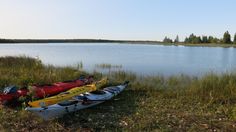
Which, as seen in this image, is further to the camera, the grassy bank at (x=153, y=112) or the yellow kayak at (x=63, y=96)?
the yellow kayak at (x=63, y=96)

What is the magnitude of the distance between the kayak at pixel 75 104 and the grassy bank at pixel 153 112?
15 cm

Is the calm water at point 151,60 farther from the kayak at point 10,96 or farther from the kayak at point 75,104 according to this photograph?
the kayak at point 10,96

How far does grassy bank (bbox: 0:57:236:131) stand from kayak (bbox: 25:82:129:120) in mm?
148

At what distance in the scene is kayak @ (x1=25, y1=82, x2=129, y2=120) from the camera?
7367 millimetres

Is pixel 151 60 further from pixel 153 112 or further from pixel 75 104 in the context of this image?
pixel 75 104

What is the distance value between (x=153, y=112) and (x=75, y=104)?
2.09 m

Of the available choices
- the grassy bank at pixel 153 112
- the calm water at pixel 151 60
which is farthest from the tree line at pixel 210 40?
the grassy bank at pixel 153 112

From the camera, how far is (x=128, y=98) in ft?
34.8

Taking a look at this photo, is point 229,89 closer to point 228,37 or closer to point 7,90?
point 7,90

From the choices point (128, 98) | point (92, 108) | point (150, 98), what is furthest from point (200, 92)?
point (92, 108)

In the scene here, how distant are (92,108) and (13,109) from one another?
2.19 m

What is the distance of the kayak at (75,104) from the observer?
7.37 m

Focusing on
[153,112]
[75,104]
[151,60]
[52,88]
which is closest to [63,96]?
[75,104]

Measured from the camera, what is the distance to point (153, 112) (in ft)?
28.1
